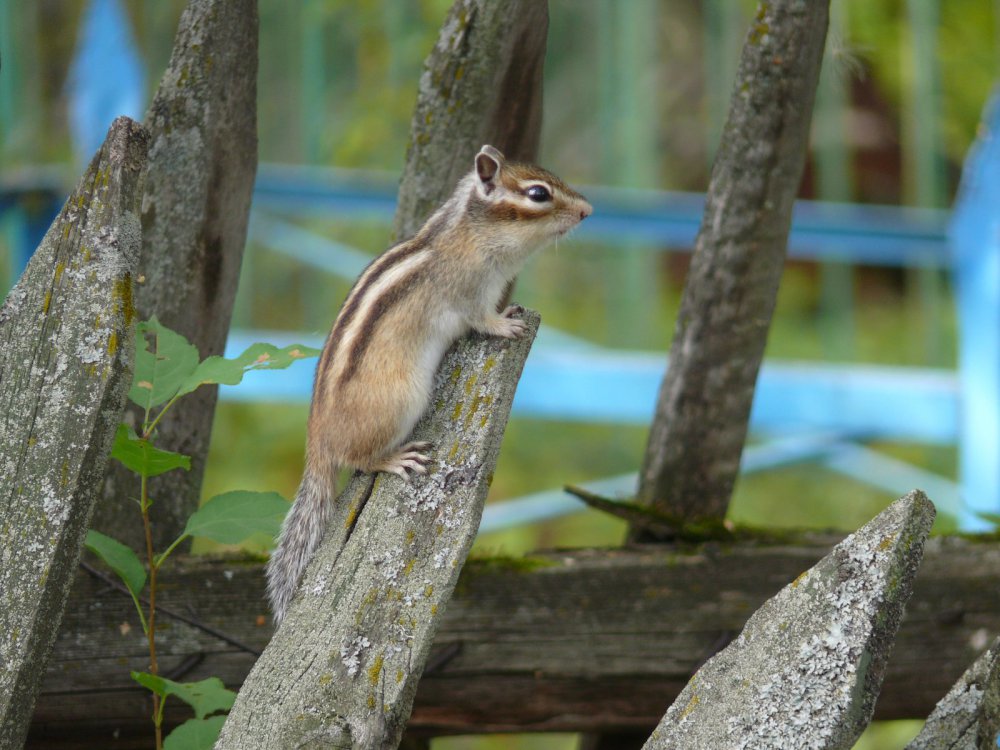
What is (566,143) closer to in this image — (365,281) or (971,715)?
(365,281)

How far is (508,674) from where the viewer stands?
1739 millimetres

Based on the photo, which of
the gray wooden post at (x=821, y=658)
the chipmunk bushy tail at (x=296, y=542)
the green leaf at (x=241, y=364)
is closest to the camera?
the gray wooden post at (x=821, y=658)

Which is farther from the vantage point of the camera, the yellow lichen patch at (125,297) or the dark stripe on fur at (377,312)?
the dark stripe on fur at (377,312)

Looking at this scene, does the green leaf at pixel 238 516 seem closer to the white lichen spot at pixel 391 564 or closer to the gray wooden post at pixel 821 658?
the white lichen spot at pixel 391 564

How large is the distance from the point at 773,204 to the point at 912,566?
2.98ft

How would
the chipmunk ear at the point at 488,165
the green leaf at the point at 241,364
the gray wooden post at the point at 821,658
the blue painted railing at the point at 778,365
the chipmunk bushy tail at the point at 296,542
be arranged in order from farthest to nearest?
the blue painted railing at the point at 778,365
the chipmunk ear at the point at 488,165
the chipmunk bushy tail at the point at 296,542
the green leaf at the point at 241,364
the gray wooden post at the point at 821,658

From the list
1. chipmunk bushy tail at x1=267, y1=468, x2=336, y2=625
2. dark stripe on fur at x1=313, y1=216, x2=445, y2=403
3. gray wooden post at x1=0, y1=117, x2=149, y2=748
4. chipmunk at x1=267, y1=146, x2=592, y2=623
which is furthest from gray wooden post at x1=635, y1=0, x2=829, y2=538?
gray wooden post at x1=0, y1=117, x2=149, y2=748

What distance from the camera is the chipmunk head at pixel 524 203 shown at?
2045 mm

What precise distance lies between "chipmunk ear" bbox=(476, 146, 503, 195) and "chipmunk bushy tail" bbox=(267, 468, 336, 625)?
0.58 meters

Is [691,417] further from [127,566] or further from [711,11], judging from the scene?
[711,11]

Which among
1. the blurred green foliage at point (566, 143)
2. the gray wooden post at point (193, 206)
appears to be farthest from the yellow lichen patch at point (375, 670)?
the blurred green foliage at point (566, 143)

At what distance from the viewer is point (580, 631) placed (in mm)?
1755

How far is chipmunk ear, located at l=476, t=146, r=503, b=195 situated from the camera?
1.88 m

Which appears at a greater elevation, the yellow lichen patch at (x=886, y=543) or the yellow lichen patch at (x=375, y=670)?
the yellow lichen patch at (x=886, y=543)
